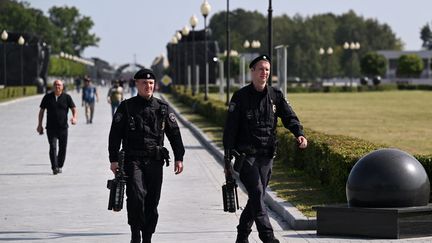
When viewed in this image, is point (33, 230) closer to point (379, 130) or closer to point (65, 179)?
point (65, 179)

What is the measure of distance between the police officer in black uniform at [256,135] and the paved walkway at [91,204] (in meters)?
1.08

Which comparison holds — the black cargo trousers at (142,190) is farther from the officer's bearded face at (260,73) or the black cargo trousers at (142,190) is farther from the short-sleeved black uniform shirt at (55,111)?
the short-sleeved black uniform shirt at (55,111)

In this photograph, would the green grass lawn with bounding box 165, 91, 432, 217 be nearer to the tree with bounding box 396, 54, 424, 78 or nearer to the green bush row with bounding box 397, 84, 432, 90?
the green bush row with bounding box 397, 84, 432, 90

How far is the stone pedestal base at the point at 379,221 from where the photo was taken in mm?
10023

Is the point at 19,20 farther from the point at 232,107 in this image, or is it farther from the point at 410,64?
the point at 232,107

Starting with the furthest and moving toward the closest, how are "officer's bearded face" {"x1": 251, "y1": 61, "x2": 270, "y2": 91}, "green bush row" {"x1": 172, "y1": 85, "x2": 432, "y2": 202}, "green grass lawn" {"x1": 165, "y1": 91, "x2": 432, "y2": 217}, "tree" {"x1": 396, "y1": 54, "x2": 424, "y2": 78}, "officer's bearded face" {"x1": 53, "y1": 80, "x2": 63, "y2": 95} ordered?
"tree" {"x1": 396, "y1": 54, "x2": 424, "y2": 78} → "officer's bearded face" {"x1": 53, "y1": 80, "x2": 63, "y2": 95} → "green grass lawn" {"x1": 165, "y1": 91, "x2": 432, "y2": 217} → "green bush row" {"x1": 172, "y1": 85, "x2": 432, "y2": 202} → "officer's bearded face" {"x1": 251, "y1": 61, "x2": 270, "y2": 91}

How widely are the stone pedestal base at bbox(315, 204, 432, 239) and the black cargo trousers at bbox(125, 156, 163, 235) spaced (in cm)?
184

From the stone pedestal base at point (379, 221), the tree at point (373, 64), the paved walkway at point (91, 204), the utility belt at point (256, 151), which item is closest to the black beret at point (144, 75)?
the utility belt at point (256, 151)

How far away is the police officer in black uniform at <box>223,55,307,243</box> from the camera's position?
30.6 feet

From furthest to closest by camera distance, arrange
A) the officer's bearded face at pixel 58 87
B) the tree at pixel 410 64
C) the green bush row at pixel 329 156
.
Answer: the tree at pixel 410 64, the officer's bearded face at pixel 58 87, the green bush row at pixel 329 156

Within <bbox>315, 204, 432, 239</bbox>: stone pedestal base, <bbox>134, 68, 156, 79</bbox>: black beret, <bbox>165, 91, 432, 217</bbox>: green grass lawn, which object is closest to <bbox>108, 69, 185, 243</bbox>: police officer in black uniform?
<bbox>134, 68, 156, 79</bbox>: black beret

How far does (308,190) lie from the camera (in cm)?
1400

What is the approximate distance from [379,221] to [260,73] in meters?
1.97

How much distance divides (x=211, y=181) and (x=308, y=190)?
10.2 ft
